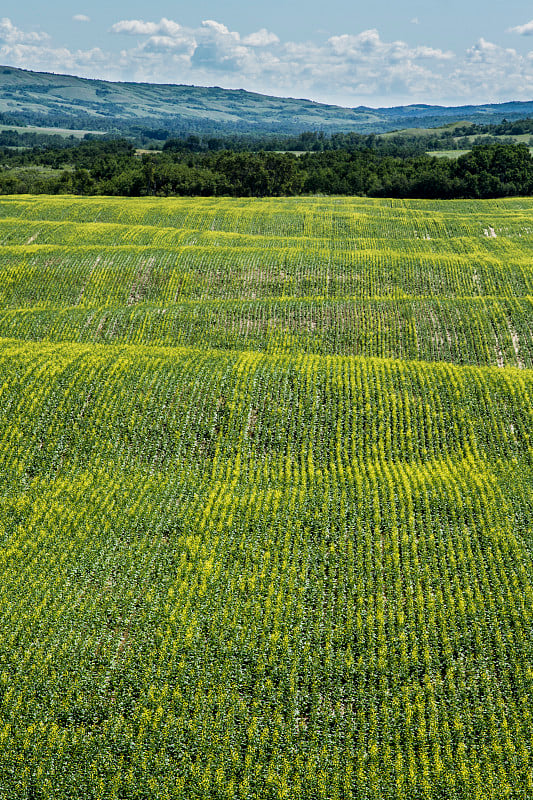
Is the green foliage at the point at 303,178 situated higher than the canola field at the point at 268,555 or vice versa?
the green foliage at the point at 303,178

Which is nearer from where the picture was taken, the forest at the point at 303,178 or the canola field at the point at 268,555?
the canola field at the point at 268,555

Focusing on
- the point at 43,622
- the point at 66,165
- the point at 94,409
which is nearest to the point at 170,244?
the point at 94,409

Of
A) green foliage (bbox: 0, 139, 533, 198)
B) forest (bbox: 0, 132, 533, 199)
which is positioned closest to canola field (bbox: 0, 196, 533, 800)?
green foliage (bbox: 0, 139, 533, 198)

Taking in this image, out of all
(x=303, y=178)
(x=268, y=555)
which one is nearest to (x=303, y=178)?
(x=303, y=178)

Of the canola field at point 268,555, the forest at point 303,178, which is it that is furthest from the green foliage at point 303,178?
the canola field at point 268,555

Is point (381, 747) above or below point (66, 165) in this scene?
below

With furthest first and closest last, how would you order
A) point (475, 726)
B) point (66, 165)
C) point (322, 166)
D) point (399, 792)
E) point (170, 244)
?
point (66, 165) → point (322, 166) → point (170, 244) → point (475, 726) → point (399, 792)

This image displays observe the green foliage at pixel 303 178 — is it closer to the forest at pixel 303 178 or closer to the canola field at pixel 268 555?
the forest at pixel 303 178

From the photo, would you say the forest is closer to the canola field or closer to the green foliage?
the green foliage

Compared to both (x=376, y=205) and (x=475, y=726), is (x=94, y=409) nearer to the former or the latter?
(x=475, y=726)
